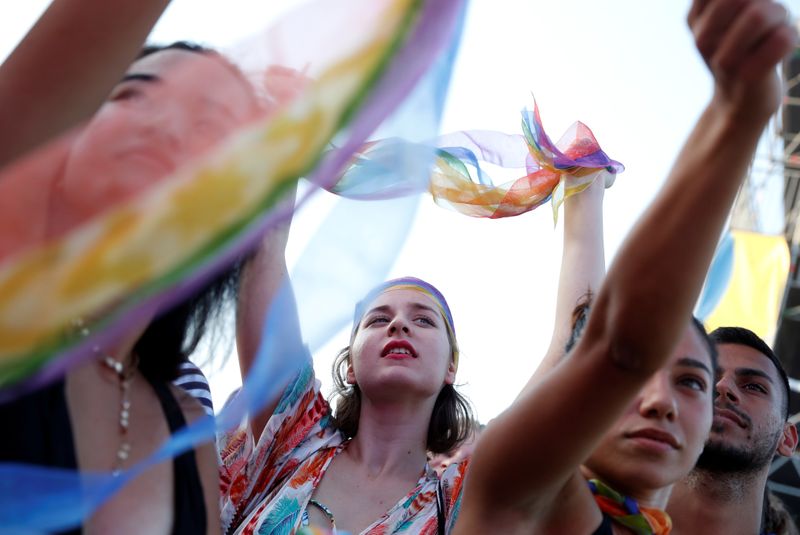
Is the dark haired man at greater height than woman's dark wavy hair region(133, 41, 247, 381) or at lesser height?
greater

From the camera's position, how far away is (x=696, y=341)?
1.89 m

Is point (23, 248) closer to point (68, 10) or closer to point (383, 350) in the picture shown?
point (68, 10)

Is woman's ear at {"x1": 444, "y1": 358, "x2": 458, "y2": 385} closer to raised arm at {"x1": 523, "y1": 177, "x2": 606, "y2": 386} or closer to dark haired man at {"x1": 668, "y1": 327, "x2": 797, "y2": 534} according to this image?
raised arm at {"x1": 523, "y1": 177, "x2": 606, "y2": 386}

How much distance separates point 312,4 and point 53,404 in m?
0.65

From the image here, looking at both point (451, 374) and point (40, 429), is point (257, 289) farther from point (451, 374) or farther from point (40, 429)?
point (451, 374)

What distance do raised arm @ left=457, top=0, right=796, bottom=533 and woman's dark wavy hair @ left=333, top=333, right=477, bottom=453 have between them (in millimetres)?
1169

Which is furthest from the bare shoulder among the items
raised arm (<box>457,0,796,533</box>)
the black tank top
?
raised arm (<box>457,0,796,533</box>)

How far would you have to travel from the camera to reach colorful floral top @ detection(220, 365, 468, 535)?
202 centimetres

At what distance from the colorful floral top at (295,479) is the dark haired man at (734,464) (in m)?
0.75

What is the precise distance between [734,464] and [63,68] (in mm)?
2139

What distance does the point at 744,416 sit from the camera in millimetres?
2430

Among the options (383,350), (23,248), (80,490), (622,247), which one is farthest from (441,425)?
(23,248)

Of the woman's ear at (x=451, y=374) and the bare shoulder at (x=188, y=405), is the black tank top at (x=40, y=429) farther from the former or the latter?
the woman's ear at (x=451, y=374)

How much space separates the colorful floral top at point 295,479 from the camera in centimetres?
202
